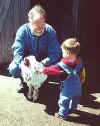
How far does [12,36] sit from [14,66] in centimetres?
210

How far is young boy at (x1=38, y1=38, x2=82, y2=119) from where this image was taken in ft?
16.1

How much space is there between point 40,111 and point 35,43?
115 cm

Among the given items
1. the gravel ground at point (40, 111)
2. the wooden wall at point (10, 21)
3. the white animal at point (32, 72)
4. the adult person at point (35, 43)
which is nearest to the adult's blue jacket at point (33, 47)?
the adult person at point (35, 43)

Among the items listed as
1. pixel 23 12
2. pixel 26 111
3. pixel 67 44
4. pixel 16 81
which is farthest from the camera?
pixel 23 12

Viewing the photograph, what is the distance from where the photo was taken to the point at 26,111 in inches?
207

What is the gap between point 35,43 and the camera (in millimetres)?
5711

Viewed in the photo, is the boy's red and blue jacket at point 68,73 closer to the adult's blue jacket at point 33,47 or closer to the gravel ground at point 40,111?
the gravel ground at point 40,111

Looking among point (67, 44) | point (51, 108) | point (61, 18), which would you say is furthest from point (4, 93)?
point (61, 18)

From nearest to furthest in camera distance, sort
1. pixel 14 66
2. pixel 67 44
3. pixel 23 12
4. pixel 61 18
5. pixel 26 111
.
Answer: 1. pixel 67 44
2. pixel 26 111
3. pixel 14 66
4. pixel 23 12
5. pixel 61 18

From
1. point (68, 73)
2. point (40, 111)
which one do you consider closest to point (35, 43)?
point (68, 73)

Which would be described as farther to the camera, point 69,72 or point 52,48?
point 52,48

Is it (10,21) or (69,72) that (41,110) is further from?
(10,21)

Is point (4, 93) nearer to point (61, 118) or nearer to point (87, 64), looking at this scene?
point (61, 118)

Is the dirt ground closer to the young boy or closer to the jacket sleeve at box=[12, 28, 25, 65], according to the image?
the young boy
